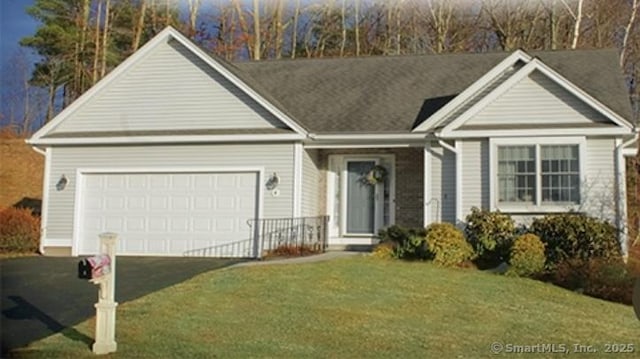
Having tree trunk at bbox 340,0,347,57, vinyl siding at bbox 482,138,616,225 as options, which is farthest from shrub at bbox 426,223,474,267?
tree trunk at bbox 340,0,347,57

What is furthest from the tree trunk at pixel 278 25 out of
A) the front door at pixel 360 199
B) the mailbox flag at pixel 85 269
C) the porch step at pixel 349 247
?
the mailbox flag at pixel 85 269

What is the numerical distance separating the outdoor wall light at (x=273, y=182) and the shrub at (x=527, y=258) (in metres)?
5.77

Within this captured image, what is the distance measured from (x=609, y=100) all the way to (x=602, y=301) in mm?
5978

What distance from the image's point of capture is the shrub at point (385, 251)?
14529mm

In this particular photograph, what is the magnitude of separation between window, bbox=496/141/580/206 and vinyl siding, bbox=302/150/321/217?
4565 millimetres

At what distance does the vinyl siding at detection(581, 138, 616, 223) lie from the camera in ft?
48.3

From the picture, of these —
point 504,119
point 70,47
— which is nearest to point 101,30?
point 70,47

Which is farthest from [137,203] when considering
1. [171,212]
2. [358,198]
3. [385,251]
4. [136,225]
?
[385,251]

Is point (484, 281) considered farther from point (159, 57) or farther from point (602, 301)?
point (159, 57)

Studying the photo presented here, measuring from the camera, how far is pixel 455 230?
14.3 m

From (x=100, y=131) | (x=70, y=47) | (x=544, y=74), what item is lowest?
(x=100, y=131)

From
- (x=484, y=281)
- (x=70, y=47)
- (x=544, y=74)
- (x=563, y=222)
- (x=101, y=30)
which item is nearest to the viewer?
(x=484, y=281)

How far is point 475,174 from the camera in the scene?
51.2ft

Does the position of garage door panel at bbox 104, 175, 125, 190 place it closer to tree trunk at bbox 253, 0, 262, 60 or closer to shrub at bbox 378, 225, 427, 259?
shrub at bbox 378, 225, 427, 259
